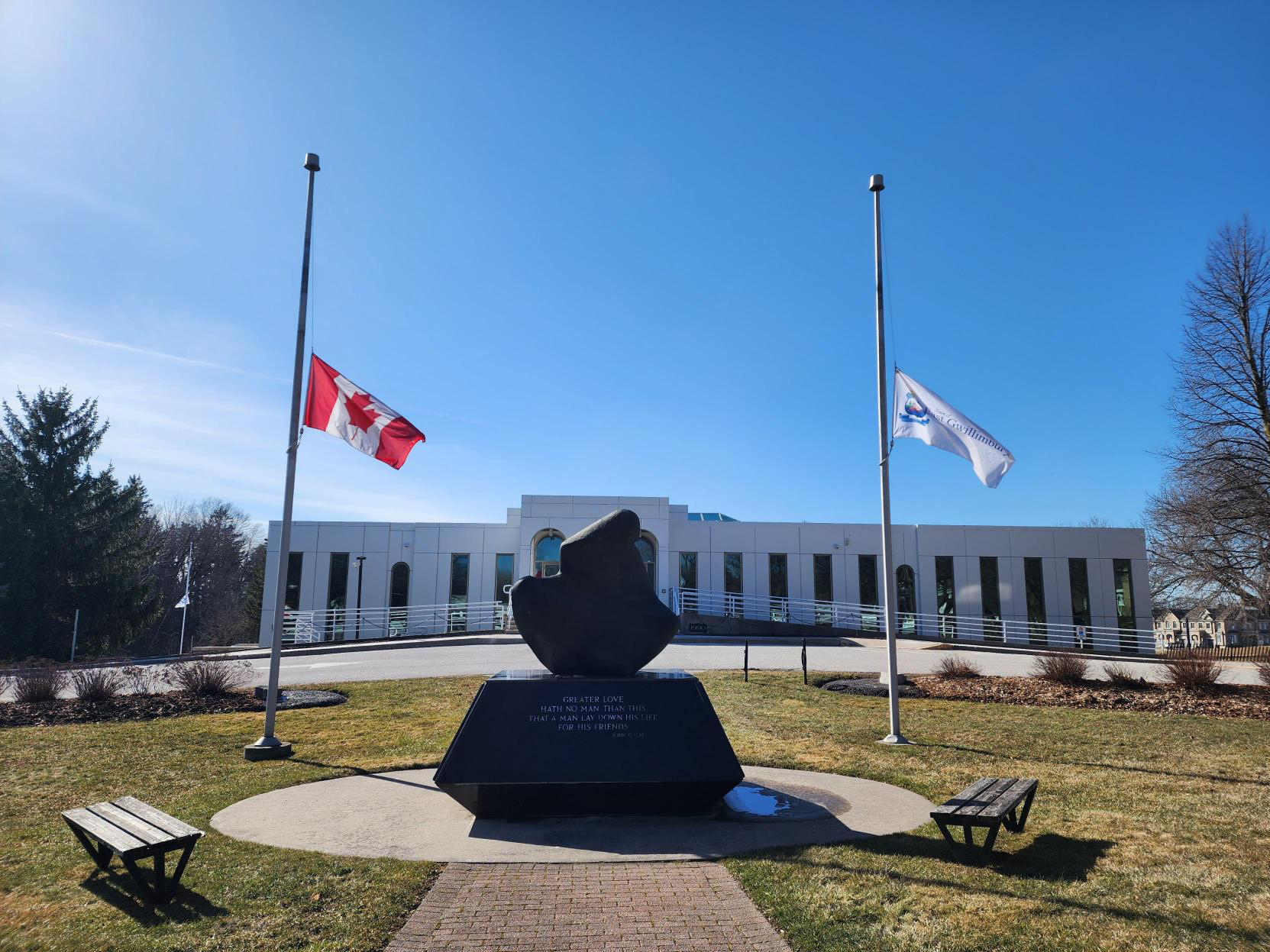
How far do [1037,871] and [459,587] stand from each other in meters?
32.9

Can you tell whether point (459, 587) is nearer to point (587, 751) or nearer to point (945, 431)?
point (945, 431)

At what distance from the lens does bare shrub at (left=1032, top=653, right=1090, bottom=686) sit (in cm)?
1705

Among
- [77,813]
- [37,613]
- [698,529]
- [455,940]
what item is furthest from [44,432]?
[455,940]

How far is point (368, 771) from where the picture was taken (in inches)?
379

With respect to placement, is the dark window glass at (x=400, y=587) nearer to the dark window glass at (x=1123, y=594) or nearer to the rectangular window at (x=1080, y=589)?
the rectangular window at (x=1080, y=589)

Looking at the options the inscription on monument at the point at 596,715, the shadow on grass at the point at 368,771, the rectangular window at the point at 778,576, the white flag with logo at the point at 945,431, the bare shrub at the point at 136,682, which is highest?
the white flag with logo at the point at 945,431

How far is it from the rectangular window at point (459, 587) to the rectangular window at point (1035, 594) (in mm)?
24819

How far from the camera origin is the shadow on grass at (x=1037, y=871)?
15.9ft

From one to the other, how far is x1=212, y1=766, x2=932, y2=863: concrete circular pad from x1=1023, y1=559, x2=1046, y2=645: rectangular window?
30.6 m

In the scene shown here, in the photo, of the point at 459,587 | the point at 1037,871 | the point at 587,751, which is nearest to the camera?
the point at 1037,871

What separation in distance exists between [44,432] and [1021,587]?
45363 mm

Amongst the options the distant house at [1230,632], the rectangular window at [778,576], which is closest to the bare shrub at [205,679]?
the rectangular window at [778,576]

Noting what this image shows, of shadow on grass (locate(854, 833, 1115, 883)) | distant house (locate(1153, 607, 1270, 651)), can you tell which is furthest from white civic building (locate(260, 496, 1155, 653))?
shadow on grass (locate(854, 833, 1115, 883))

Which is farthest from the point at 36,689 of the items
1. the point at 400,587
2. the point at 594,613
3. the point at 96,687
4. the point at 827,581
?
the point at 827,581
